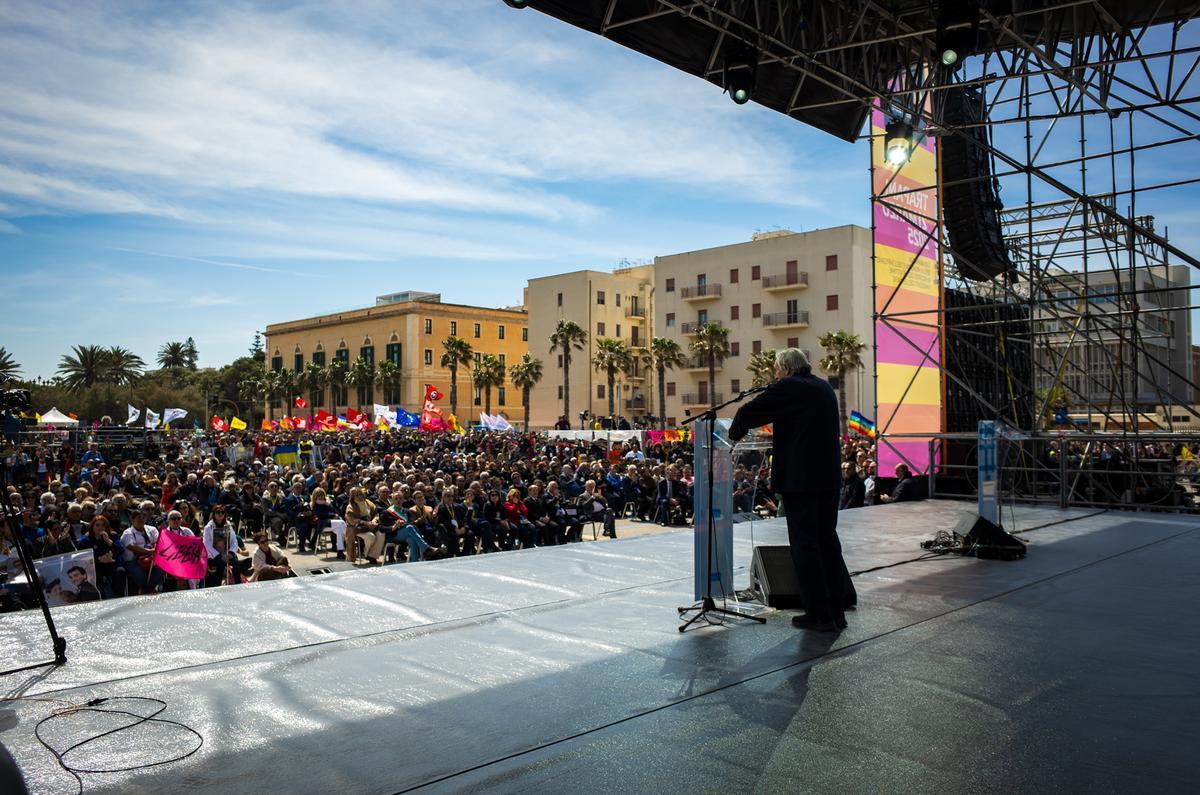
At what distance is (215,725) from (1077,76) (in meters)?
12.0

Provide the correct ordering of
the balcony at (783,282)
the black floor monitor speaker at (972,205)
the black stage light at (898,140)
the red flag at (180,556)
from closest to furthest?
the red flag at (180,556) < the black stage light at (898,140) < the black floor monitor speaker at (972,205) < the balcony at (783,282)

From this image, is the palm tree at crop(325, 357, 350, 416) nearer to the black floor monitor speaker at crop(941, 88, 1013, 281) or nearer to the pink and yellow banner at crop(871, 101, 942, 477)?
the pink and yellow banner at crop(871, 101, 942, 477)

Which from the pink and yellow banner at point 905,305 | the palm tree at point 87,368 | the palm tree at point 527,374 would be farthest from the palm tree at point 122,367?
the pink and yellow banner at point 905,305

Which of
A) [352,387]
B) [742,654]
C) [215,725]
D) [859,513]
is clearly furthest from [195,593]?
[352,387]

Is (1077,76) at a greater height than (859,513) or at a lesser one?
greater

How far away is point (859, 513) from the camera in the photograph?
10992mm

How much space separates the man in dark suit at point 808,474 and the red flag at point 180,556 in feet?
19.3

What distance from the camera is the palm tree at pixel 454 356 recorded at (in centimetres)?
6331

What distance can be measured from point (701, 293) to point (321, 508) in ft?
132

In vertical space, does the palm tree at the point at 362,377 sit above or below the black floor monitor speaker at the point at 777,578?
above

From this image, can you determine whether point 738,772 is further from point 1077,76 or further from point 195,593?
point 1077,76

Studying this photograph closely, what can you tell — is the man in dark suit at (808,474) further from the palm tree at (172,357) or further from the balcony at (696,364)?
the palm tree at (172,357)

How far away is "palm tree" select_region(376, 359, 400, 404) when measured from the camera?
6631 centimetres

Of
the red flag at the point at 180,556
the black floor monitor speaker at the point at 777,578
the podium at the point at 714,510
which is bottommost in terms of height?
the red flag at the point at 180,556
